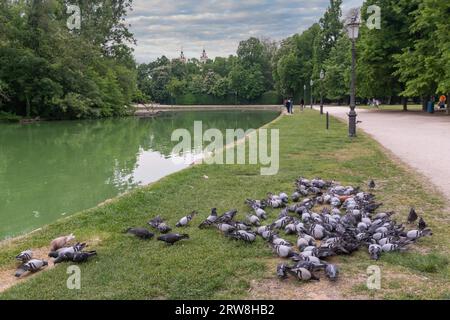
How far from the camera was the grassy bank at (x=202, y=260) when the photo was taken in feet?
11.2

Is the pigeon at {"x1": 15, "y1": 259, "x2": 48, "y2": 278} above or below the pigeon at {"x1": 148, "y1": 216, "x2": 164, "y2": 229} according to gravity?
below

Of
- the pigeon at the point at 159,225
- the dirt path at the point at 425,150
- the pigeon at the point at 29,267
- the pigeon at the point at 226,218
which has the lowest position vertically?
the pigeon at the point at 29,267

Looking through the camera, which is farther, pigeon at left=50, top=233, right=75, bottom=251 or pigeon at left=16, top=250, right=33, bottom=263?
pigeon at left=50, top=233, right=75, bottom=251

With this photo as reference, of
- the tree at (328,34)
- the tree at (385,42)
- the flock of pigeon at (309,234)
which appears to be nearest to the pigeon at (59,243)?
the flock of pigeon at (309,234)

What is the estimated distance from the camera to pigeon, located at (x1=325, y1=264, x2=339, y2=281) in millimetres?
3553

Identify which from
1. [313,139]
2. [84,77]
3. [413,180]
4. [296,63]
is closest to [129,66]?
[84,77]

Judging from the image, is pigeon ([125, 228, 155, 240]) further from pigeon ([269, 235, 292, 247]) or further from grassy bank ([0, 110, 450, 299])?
pigeon ([269, 235, 292, 247])

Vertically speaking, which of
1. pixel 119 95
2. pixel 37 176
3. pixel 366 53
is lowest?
pixel 37 176

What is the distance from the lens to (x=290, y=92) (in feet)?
225

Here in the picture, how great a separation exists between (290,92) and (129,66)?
90.8 feet

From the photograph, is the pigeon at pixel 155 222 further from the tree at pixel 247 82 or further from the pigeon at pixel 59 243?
the tree at pixel 247 82

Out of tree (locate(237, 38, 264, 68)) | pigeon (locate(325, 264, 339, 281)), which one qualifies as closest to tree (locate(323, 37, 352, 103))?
tree (locate(237, 38, 264, 68))
